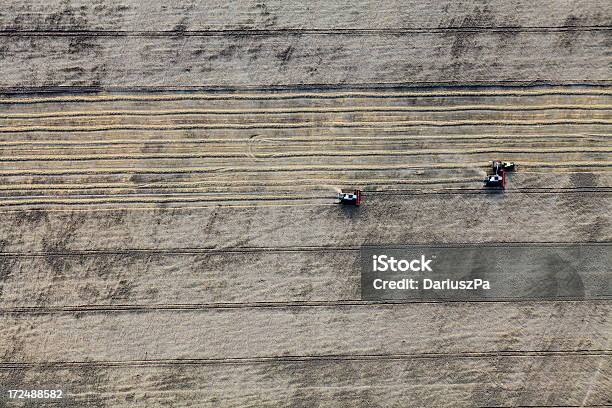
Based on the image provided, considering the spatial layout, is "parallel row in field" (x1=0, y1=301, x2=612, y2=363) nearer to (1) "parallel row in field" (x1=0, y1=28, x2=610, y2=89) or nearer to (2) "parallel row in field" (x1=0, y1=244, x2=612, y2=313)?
(2) "parallel row in field" (x1=0, y1=244, x2=612, y2=313)

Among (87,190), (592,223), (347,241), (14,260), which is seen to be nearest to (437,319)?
(347,241)

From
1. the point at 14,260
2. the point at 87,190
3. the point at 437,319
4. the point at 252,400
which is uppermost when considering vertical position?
the point at 87,190

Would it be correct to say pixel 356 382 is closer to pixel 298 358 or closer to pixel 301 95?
pixel 298 358

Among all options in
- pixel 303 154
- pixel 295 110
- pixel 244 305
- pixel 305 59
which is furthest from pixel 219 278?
pixel 305 59

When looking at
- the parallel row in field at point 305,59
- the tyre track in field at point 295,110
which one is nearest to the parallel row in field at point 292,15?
the parallel row in field at point 305,59

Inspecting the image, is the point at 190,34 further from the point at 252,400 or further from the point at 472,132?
the point at 252,400

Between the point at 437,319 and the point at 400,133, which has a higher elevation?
the point at 400,133
